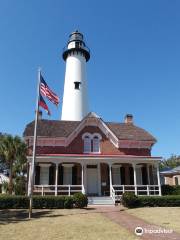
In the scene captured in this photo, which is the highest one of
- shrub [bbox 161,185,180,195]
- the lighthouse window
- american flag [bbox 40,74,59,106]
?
the lighthouse window

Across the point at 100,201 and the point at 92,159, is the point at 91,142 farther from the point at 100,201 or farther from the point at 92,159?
the point at 100,201

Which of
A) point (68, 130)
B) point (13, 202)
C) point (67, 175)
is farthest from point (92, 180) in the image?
point (13, 202)

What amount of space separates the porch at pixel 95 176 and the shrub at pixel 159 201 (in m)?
2.88

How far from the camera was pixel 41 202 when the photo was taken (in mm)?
18797

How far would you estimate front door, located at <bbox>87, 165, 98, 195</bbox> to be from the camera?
81.6ft

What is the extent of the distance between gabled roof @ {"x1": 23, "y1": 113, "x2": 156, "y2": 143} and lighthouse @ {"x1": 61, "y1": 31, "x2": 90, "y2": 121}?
4360 millimetres

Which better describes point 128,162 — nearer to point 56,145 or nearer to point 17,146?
point 56,145

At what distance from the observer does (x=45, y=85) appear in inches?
700

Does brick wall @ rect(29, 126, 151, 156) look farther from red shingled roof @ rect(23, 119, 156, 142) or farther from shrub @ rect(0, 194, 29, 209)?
shrub @ rect(0, 194, 29, 209)

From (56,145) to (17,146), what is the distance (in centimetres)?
377

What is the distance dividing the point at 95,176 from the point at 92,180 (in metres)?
0.47

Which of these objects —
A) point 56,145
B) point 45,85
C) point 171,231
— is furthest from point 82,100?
point 171,231

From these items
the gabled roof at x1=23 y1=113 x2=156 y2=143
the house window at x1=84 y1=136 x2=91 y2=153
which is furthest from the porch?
the gabled roof at x1=23 y1=113 x2=156 y2=143

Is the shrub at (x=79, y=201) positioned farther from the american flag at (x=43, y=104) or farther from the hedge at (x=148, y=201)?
the american flag at (x=43, y=104)
